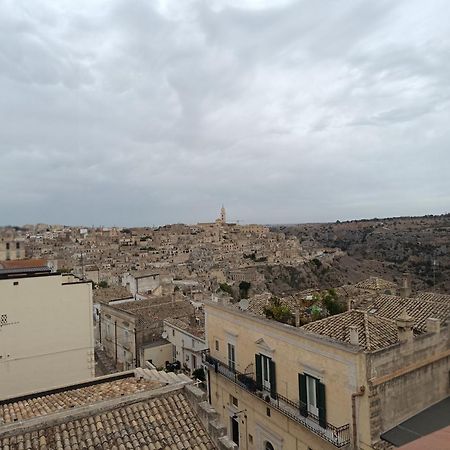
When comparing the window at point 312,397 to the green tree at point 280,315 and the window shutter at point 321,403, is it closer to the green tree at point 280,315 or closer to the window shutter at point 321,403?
the window shutter at point 321,403

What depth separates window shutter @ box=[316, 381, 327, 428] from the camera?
1141cm

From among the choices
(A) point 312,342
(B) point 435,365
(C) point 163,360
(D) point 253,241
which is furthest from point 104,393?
(D) point 253,241

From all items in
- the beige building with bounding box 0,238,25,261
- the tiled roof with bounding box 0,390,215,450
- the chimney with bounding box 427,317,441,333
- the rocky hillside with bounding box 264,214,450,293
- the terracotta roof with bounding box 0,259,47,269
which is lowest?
the rocky hillside with bounding box 264,214,450,293

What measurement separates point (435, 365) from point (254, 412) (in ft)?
19.6

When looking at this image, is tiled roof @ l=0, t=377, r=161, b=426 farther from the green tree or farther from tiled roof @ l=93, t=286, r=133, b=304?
tiled roof @ l=93, t=286, r=133, b=304

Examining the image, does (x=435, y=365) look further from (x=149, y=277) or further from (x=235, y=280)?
(x=235, y=280)

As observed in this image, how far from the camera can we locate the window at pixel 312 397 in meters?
11.5

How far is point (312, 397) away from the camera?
11922 millimetres

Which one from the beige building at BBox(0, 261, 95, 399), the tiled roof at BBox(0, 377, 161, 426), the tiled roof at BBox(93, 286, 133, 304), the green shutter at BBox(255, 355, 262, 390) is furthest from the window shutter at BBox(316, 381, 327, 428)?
the tiled roof at BBox(93, 286, 133, 304)

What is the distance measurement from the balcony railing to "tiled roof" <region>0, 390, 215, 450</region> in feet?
17.0

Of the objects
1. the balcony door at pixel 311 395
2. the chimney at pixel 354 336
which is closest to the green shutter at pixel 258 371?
the balcony door at pixel 311 395

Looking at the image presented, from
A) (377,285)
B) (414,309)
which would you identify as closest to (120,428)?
(414,309)

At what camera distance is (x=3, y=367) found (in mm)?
13273

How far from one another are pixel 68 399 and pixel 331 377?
6705mm
